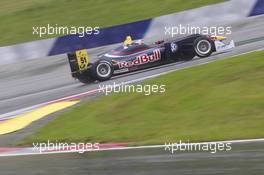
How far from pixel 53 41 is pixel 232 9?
6024 millimetres

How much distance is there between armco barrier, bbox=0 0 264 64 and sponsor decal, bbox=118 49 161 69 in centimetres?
419

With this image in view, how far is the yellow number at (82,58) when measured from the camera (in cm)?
1524

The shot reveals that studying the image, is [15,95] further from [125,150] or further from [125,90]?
[125,150]

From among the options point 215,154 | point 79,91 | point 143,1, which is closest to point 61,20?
point 143,1

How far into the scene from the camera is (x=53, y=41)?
20.2m

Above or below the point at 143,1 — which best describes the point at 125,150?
below

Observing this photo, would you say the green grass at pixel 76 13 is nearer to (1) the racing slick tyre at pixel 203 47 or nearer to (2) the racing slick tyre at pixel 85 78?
(1) the racing slick tyre at pixel 203 47

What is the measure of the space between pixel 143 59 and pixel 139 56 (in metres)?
0.13
